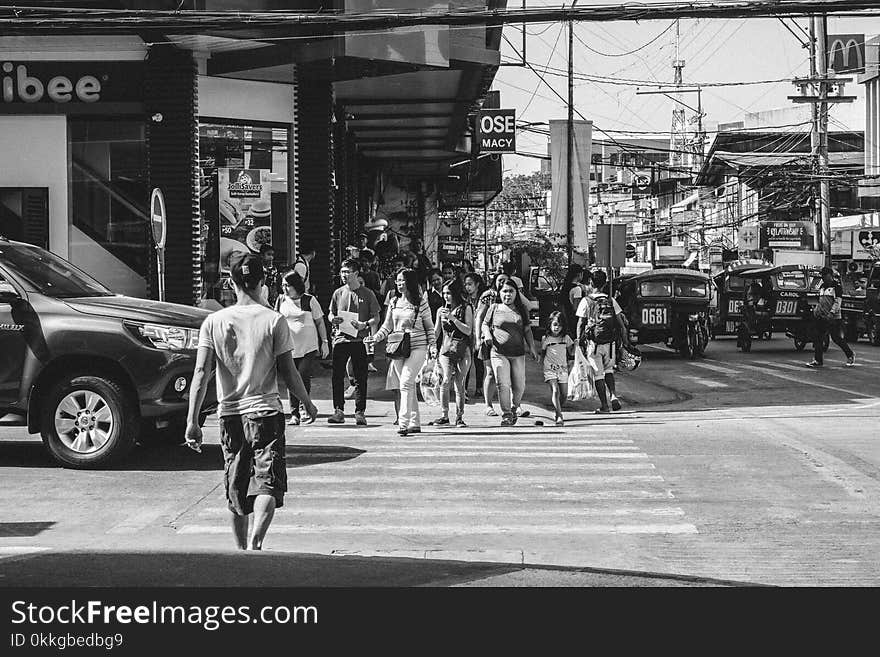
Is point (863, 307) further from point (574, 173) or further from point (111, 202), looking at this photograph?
point (111, 202)

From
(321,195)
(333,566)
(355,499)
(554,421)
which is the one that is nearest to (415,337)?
(554,421)

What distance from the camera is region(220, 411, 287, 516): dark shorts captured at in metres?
7.18

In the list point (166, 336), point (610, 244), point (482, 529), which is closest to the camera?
point (482, 529)

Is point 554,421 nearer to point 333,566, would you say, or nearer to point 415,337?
point 415,337

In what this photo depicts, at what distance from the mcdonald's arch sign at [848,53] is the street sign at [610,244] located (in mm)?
36392

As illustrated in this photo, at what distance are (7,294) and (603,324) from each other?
319 inches

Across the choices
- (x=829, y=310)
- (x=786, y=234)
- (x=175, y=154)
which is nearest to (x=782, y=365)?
(x=829, y=310)

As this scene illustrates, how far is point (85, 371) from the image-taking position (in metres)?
11.5

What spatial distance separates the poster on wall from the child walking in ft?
26.9

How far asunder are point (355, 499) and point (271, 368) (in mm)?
3222

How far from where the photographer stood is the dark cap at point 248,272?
7.25 m

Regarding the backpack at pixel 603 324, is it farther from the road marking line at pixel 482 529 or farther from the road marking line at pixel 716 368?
the road marking line at pixel 716 368

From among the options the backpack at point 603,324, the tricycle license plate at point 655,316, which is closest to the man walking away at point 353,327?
the backpack at point 603,324

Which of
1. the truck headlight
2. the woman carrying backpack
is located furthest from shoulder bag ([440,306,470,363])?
the truck headlight
